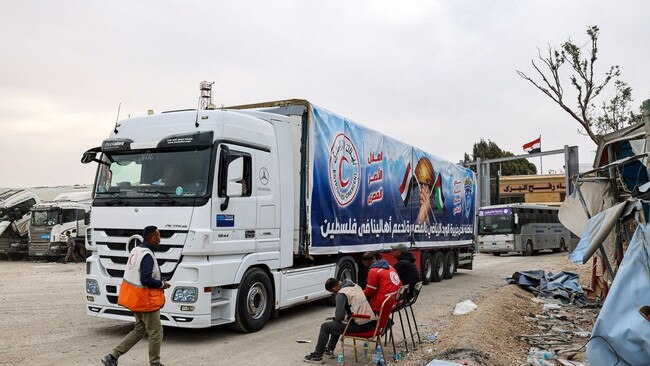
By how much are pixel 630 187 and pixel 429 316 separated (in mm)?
4166

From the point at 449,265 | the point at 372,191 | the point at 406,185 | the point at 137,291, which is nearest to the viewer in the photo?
the point at 137,291

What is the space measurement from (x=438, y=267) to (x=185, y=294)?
35.3 feet

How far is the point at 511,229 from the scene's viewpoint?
101 feet

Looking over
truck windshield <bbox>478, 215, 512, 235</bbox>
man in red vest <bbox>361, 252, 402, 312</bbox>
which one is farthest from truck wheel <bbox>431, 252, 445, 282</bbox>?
truck windshield <bbox>478, 215, 512, 235</bbox>

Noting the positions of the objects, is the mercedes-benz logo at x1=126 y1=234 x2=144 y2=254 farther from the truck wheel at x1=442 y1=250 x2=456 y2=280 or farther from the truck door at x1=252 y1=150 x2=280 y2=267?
the truck wheel at x1=442 y1=250 x2=456 y2=280

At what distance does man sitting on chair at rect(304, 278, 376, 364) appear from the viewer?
6.38 m

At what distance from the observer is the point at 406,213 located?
13.9 m

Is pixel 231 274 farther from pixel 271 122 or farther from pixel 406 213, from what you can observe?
pixel 406 213

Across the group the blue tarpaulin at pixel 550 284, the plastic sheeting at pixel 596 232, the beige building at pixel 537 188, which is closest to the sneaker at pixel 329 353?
the plastic sheeting at pixel 596 232

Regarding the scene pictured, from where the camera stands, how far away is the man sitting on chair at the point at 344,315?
20.9 ft

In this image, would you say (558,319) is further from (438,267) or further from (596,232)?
(438,267)

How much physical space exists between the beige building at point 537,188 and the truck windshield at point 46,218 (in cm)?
4008

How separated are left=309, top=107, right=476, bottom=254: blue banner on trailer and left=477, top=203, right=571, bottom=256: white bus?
14.2m

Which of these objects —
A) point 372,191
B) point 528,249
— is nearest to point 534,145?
point 528,249
